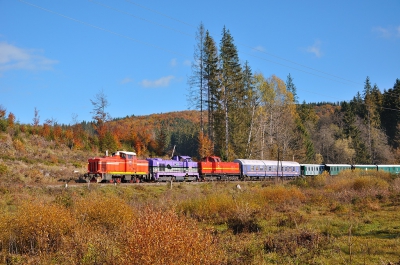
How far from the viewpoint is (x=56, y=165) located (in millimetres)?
38969

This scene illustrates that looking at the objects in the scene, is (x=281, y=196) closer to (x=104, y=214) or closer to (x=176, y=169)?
(x=104, y=214)

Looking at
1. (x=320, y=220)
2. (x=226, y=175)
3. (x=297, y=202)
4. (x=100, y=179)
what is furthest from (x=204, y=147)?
(x=320, y=220)

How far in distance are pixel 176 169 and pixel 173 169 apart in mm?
365

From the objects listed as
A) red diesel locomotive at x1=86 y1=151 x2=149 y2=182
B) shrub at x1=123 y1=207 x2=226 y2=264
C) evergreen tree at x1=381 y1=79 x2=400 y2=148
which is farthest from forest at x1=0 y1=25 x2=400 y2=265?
evergreen tree at x1=381 y1=79 x2=400 y2=148

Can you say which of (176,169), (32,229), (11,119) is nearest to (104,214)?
(32,229)

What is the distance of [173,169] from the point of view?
110ft

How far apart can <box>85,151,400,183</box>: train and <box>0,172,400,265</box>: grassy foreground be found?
9182mm

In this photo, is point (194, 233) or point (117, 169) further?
point (117, 169)

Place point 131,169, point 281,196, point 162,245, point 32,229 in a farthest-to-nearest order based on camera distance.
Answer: point 131,169 → point 281,196 → point 32,229 → point 162,245

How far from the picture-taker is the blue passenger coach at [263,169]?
3994 centimetres

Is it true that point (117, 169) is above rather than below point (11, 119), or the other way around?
below

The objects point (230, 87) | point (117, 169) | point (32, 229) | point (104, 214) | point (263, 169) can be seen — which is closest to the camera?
point (32, 229)

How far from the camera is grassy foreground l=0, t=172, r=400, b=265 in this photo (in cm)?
586

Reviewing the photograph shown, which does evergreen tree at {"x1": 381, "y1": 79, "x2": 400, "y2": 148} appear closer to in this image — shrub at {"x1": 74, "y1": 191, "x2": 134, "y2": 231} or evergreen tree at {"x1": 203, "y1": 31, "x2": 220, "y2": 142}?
evergreen tree at {"x1": 203, "y1": 31, "x2": 220, "y2": 142}
